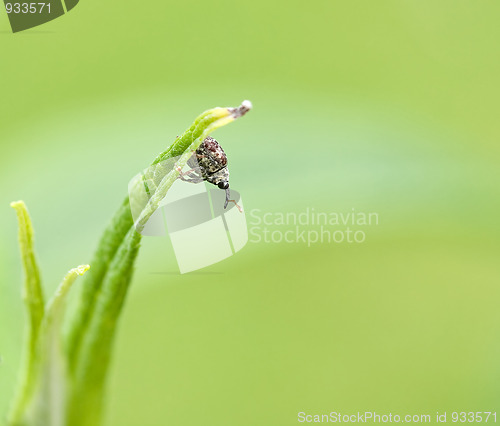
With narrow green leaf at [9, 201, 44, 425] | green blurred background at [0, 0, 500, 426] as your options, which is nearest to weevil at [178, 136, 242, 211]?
green blurred background at [0, 0, 500, 426]

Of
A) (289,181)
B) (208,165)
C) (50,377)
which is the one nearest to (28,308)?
(50,377)

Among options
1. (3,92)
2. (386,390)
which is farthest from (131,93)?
(386,390)

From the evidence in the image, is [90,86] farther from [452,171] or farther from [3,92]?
[452,171]

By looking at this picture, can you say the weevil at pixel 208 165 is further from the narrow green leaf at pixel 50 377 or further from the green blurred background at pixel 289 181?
the narrow green leaf at pixel 50 377

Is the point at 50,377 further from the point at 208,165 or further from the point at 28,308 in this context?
the point at 208,165

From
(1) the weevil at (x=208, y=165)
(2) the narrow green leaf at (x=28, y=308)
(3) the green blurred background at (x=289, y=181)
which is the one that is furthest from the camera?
(3) the green blurred background at (x=289, y=181)

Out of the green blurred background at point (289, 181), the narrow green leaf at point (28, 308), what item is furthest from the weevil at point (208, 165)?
the narrow green leaf at point (28, 308)
